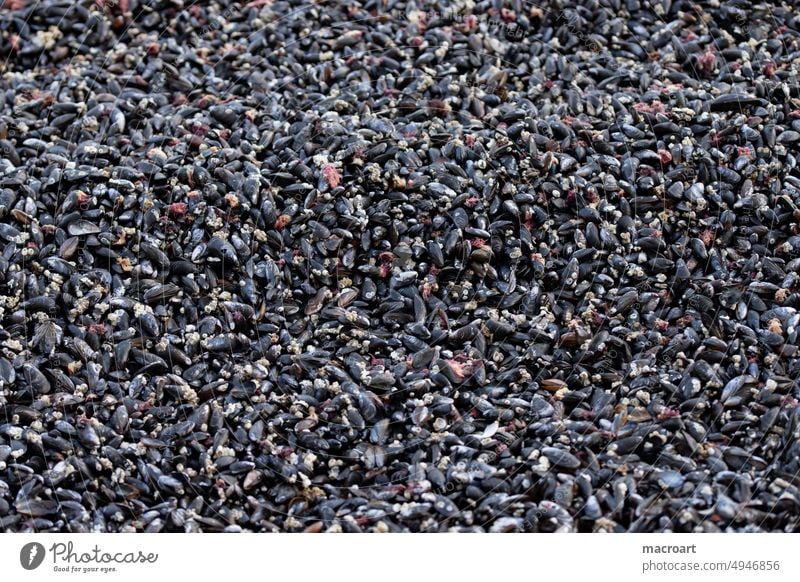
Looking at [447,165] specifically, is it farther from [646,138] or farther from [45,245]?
[45,245]

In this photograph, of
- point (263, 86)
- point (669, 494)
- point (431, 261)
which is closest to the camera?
point (669, 494)

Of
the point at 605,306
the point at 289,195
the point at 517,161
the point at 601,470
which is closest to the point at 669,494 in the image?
the point at 601,470

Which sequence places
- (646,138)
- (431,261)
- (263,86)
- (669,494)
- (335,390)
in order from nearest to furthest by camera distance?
(669,494) < (335,390) < (431,261) < (646,138) < (263,86)
